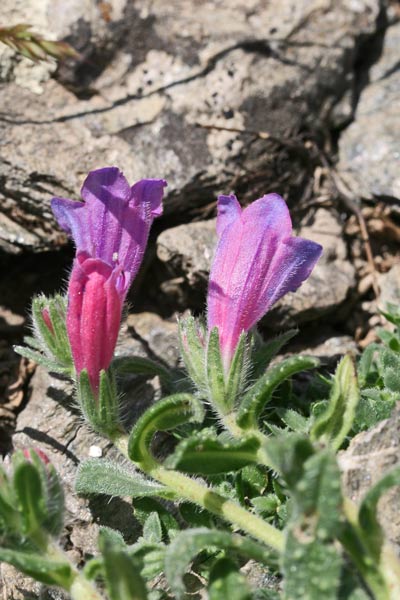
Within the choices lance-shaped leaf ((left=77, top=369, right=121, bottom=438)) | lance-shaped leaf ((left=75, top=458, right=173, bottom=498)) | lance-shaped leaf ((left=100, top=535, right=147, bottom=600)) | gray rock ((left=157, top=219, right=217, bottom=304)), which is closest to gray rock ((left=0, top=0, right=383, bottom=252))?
gray rock ((left=157, top=219, right=217, bottom=304))

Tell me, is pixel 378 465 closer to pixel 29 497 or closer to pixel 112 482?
pixel 112 482

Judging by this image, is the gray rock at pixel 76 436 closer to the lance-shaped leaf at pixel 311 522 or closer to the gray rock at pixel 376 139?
the lance-shaped leaf at pixel 311 522

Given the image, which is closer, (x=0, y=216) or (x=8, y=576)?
(x=8, y=576)

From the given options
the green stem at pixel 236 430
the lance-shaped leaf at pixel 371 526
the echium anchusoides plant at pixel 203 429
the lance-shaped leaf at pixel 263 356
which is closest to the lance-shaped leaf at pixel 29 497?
the echium anchusoides plant at pixel 203 429

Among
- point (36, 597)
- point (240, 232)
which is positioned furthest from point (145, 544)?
point (240, 232)

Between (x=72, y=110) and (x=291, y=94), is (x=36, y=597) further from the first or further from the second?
(x=291, y=94)

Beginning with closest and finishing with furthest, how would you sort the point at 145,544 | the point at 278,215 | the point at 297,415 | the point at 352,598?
the point at 352,598 < the point at 145,544 < the point at 278,215 < the point at 297,415
